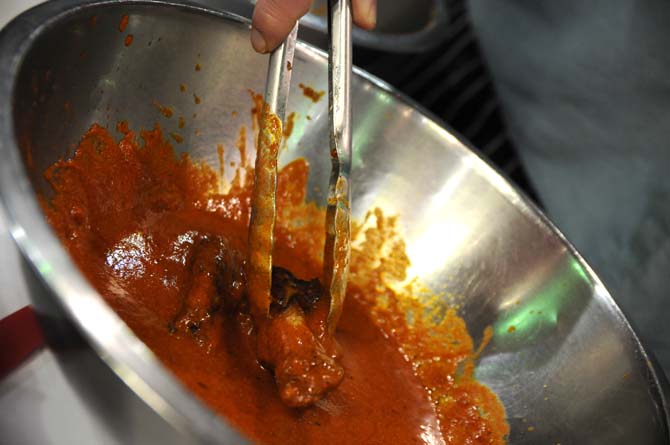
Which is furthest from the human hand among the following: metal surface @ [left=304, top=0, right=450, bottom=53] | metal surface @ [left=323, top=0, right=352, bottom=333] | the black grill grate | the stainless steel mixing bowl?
the black grill grate

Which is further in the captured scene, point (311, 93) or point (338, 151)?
point (311, 93)

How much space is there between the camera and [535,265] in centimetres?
168

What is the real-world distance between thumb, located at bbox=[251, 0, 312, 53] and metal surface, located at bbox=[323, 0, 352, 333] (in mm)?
137

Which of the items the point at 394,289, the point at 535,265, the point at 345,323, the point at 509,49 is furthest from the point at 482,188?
the point at 509,49

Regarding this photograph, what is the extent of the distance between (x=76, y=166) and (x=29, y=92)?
0.23 metres

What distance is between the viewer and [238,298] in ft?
4.83

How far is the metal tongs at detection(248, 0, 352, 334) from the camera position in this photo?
136cm

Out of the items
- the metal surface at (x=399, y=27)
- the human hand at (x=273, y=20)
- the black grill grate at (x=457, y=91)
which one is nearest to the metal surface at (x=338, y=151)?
the human hand at (x=273, y=20)

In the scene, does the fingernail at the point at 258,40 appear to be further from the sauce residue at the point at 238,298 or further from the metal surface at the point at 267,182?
the sauce residue at the point at 238,298

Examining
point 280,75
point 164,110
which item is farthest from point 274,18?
point 164,110

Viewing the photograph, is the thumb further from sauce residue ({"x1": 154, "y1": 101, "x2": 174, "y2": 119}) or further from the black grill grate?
the black grill grate

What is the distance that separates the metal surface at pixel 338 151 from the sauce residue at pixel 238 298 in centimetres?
21

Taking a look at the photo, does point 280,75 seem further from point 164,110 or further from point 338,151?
point 164,110

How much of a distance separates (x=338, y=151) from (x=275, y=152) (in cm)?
14
